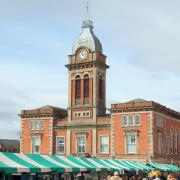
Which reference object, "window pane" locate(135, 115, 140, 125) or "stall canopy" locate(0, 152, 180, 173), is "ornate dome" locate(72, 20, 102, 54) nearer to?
"window pane" locate(135, 115, 140, 125)

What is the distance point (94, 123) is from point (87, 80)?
5746 mm

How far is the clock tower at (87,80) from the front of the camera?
2361 inches

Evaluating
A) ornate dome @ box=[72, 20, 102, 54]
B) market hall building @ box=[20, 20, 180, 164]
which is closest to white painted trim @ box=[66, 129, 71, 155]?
market hall building @ box=[20, 20, 180, 164]

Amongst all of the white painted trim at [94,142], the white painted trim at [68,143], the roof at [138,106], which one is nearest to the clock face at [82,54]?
the roof at [138,106]

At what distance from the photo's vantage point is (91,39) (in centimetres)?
6219

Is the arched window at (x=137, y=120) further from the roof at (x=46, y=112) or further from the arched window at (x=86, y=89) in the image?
the roof at (x=46, y=112)

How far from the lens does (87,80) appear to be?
6097 centimetres

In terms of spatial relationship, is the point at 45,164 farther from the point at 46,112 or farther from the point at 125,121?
the point at 46,112

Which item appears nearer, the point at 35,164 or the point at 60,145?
the point at 35,164

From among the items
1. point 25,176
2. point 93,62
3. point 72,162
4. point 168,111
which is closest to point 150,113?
point 168,111

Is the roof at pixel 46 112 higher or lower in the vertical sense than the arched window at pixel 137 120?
higher

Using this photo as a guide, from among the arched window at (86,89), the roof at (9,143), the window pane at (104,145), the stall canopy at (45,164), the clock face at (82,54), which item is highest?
the clock face at (82,54)

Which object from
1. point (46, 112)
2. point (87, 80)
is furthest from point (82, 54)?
point (46, 112)

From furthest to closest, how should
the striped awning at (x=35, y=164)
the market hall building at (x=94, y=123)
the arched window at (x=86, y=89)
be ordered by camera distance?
the arched window at (x=86, y=89)
the market hall building at (x=94, y=123)
the striped awning at (x=35, y=164)
